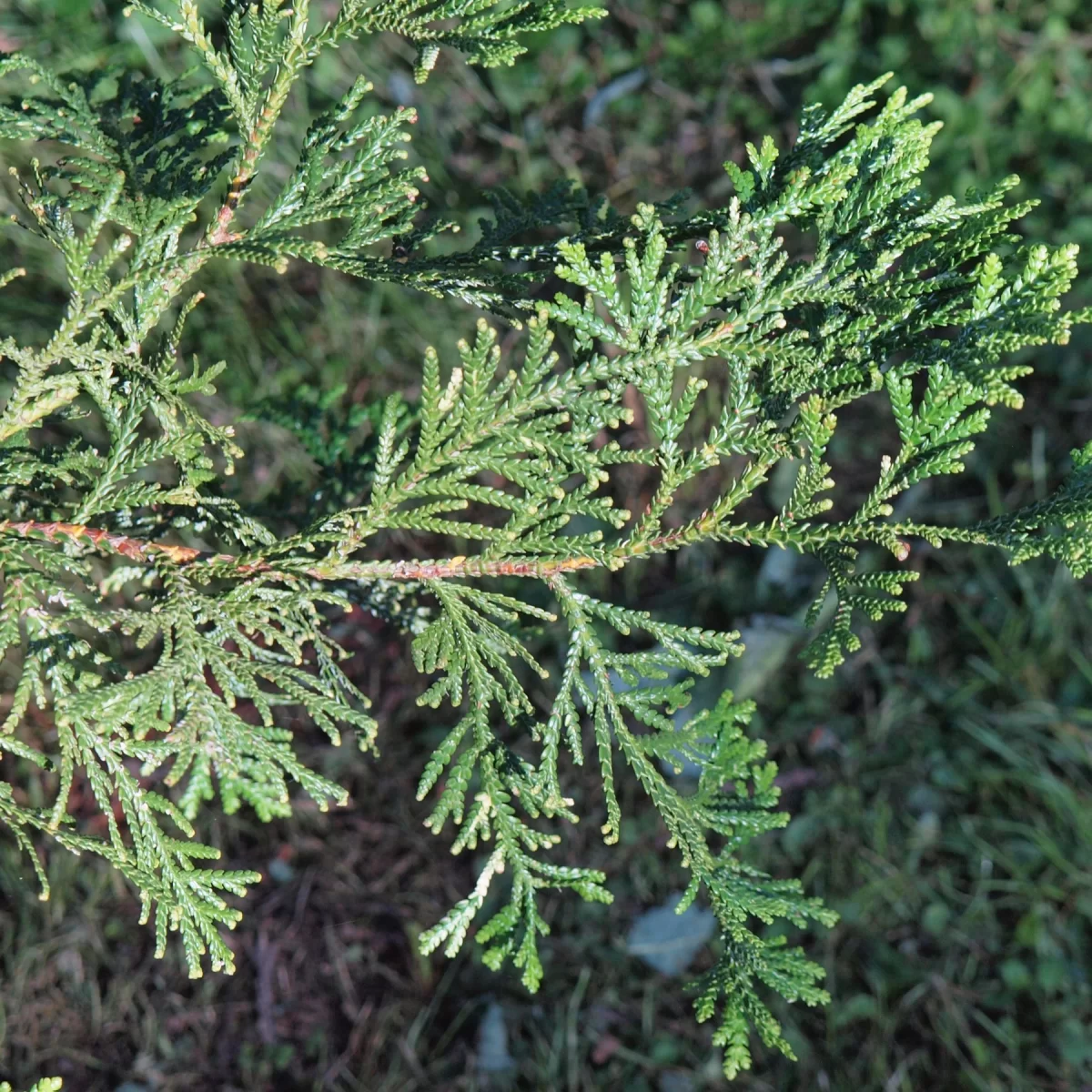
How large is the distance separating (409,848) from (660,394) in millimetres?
2353

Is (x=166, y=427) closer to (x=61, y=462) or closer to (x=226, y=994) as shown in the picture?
(x=61, y=462)

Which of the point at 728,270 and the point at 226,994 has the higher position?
the point at 728,270

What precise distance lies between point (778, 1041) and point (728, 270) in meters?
1.18

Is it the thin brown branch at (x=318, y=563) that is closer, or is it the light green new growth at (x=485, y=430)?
the light green new growth at (x=485, y=430)

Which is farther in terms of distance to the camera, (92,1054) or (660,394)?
(92,1054)

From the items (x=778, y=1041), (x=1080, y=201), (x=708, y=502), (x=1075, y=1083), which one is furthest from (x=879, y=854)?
(x=1080, y=201)

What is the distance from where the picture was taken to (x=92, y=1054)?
3.04 metres

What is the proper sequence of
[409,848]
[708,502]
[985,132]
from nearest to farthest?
[409,848] < [708,502] < [985,132]

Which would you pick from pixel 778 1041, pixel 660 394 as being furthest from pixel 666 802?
pixel 660 394

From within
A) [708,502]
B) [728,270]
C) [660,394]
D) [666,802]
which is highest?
[708,502]

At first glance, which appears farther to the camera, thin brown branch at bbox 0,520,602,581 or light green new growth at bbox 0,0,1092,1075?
thin brown branch at bbox 0,520,602,581

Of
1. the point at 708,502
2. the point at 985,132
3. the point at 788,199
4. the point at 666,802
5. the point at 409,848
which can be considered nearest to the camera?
the point at 788,199

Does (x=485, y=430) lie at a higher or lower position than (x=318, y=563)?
higher

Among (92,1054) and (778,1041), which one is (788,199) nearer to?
(778,1041)
